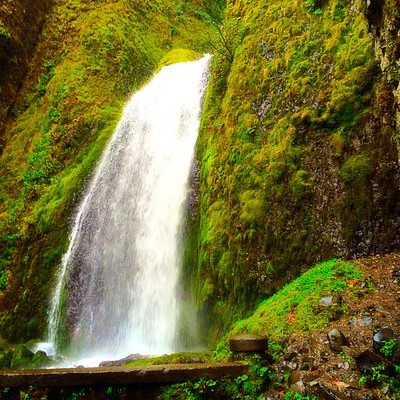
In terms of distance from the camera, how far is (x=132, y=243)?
853 centimetres

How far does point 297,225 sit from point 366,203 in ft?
3.26

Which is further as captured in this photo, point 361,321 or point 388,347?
point 361,321

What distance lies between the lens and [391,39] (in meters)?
3.88

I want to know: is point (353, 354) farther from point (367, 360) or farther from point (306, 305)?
point (306, 305)

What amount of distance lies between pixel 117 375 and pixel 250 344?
1.27 metres

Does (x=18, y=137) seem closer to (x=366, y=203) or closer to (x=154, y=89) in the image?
(x=154, y=89)

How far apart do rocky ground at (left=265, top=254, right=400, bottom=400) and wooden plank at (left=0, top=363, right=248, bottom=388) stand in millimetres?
502

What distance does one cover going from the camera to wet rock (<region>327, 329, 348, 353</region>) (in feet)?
11.1

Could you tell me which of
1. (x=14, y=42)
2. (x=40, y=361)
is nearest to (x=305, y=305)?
(x=40, y=361)

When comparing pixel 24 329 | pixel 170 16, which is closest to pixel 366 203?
pixel 24 329

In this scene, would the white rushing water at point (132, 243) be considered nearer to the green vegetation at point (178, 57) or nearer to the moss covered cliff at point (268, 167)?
the moss covered cliff at point (268, 167)

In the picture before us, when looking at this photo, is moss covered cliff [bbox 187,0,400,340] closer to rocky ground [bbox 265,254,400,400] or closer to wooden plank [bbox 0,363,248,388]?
rocky ground [bbox 265,254,400,400]

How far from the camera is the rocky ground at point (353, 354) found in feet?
9.70

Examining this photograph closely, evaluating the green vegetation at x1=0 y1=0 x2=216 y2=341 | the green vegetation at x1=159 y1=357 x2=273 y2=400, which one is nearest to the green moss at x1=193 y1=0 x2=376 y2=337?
the green vegetation at x1=159 y1=357 x2=273 y2=400
